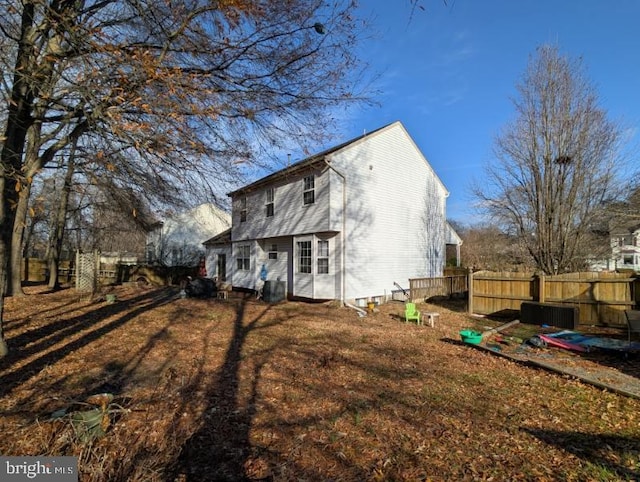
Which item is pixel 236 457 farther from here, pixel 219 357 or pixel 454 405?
pixel 219 357

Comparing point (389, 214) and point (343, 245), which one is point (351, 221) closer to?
point (343, 245)

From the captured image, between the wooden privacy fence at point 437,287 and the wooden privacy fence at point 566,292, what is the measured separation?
317 centimetres

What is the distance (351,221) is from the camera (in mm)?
15047

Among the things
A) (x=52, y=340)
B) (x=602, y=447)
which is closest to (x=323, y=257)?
(x=52, y=340)

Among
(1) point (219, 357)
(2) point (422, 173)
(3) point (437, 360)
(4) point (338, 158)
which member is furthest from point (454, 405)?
(2) point (422, 173)

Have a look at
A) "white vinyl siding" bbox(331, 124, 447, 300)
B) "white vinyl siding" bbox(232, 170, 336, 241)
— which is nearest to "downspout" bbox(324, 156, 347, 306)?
"white vinyl siding" bbox(331, 124, 447, 300)

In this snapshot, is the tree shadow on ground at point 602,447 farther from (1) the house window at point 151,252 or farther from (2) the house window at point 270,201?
(1) the house window at point 151,252

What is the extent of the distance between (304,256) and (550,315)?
32.3ft

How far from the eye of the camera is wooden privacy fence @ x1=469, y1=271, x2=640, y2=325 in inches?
404

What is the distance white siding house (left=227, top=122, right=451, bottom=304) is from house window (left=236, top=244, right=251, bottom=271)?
123 millimetres

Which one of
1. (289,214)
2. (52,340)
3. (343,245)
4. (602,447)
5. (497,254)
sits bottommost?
(602,447)

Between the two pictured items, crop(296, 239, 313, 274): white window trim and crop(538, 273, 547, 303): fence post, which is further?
crop(296, 239, 313, 274): white window trim

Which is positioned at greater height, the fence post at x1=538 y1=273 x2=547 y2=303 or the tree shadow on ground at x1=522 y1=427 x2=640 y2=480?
the fence post at x1=538 y1=273 x2=547 y2=303

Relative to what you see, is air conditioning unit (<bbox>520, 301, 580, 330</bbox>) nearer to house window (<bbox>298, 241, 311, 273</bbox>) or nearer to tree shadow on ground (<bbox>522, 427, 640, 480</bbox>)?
tree shadow on ground (<bbox>522, 427, 640, 480</bbox>)
